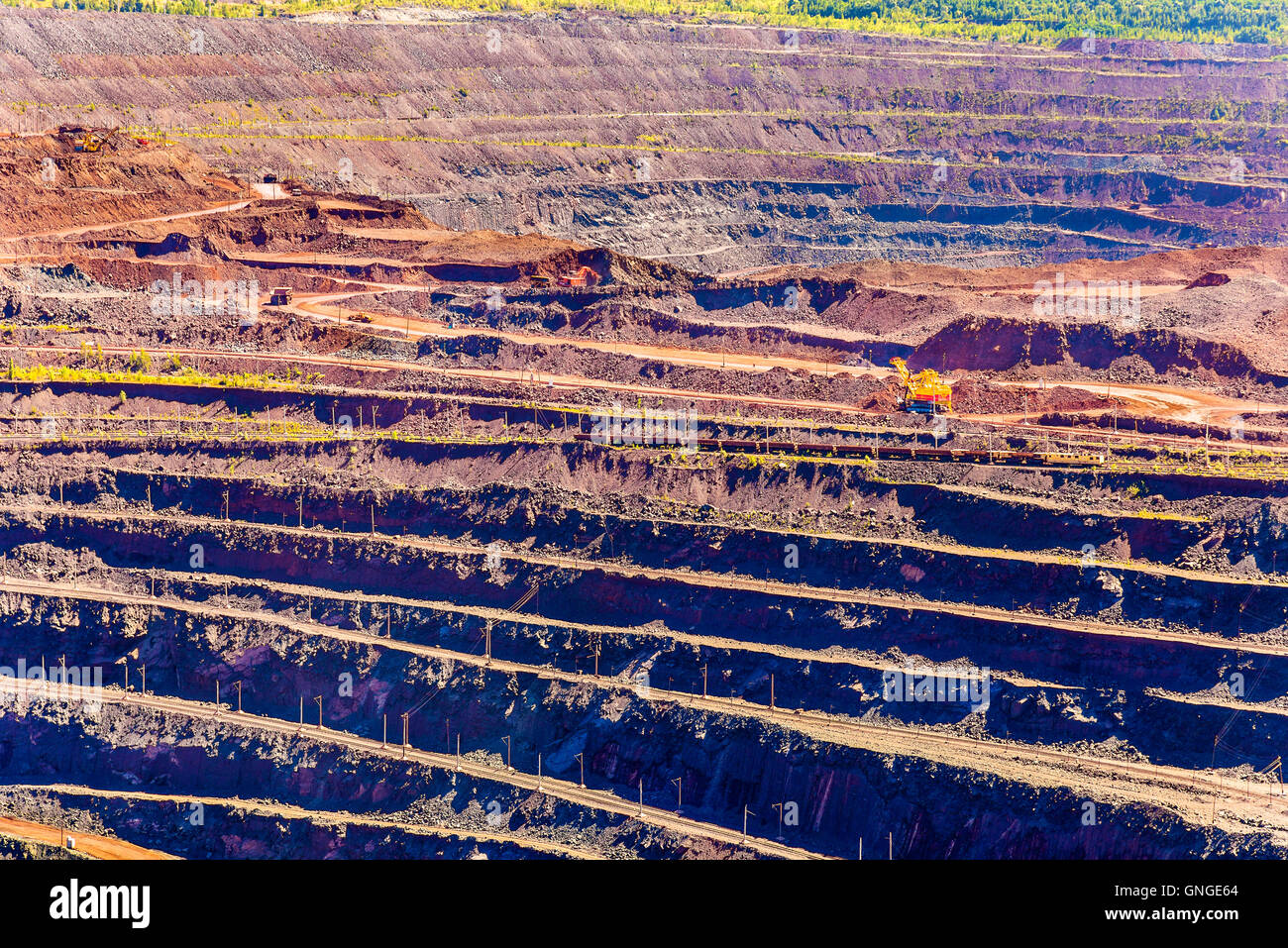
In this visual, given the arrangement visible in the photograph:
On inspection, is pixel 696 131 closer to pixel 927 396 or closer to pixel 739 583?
pixel 927 396

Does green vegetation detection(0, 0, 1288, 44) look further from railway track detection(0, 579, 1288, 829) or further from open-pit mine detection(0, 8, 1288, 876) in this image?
railway track detection(0, 579, 1288, 829)

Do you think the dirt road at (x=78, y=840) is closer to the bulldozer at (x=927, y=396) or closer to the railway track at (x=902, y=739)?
the railway track at (x=902, y=739)

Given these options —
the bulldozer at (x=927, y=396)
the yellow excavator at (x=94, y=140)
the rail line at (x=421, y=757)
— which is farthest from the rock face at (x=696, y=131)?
the rail line at (x=421, y=757)

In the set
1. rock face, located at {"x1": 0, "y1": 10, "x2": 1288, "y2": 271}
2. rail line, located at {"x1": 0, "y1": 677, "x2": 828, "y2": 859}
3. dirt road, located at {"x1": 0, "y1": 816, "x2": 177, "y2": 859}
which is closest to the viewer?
rail line, located at {"x1": 0, "y1": 677, "x2": 828, "y2": 859}

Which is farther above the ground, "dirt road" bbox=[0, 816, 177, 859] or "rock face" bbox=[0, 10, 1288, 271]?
"rock face" bbox=[0, 10, 1288, 271]

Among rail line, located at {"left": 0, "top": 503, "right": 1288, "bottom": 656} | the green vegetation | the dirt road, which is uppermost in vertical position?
the green vegetation

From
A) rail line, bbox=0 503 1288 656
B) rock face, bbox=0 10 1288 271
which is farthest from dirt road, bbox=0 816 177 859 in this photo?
rock face, bbox=0 10 1288 271

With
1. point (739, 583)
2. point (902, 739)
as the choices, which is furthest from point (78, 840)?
point (902, 739)

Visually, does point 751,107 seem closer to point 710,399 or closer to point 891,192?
point 891,192
